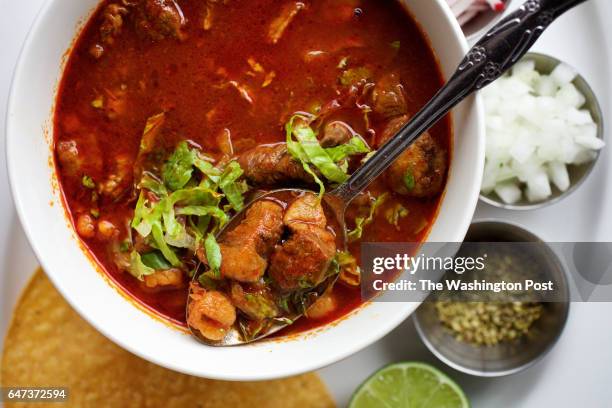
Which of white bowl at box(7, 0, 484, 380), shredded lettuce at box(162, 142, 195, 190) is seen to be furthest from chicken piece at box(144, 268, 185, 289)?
shredded lettuce at box(162, 142, 195, 190)

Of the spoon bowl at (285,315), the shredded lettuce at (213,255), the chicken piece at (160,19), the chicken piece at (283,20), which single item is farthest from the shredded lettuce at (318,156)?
the chicken piece at (160,19)

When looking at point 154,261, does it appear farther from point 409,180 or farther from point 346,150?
point 409,180

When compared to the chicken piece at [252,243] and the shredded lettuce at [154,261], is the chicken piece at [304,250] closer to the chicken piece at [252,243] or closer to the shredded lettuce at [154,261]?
the chicken piece at [252,243]

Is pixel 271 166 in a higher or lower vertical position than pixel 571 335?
higher

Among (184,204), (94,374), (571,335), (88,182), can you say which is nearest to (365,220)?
(184,204)

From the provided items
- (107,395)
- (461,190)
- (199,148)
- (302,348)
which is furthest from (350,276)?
(107,395)

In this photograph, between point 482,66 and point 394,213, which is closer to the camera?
point 482,66
